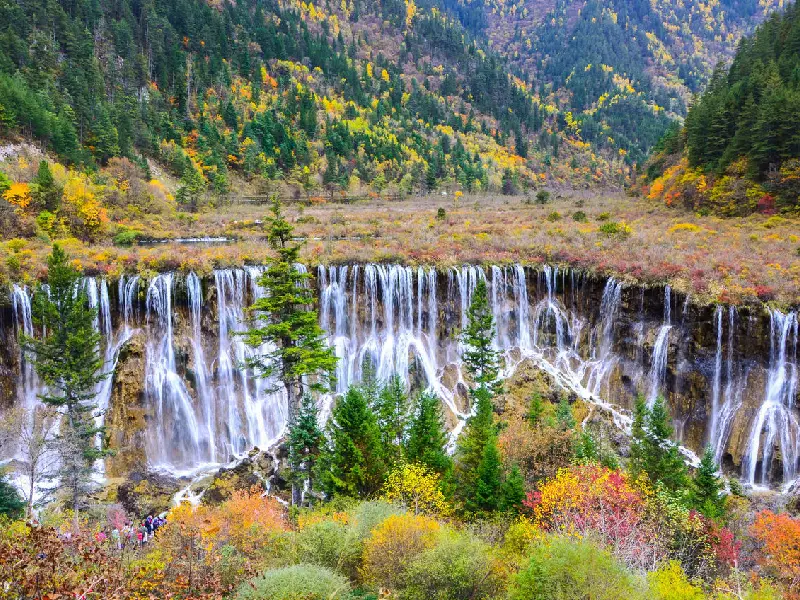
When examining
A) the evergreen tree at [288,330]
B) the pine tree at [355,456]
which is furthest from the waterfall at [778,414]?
the evergreen tree at [288,330]

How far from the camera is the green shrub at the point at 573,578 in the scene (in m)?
13.2

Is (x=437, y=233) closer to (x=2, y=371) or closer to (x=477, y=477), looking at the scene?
(x=477, y=477)

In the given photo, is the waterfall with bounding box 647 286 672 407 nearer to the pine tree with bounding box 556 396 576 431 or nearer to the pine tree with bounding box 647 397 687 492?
the pine tree with bounding box 556 396 576 431

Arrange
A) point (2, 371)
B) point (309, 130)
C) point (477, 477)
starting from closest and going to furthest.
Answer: point (477, 477) → point (2, 371) → point (309, 130)

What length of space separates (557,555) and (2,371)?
35372mm

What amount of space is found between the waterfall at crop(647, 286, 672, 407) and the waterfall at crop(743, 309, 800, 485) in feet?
18.5

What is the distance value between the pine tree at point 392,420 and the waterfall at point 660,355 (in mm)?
17301

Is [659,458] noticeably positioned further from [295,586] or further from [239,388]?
[239,388]

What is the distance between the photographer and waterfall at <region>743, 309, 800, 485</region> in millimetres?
30156

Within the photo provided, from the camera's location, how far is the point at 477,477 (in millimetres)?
23734

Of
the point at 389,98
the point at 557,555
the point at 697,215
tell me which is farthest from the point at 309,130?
the point at 557,555

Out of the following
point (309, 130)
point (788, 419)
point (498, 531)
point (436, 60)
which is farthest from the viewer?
point (436, 60)

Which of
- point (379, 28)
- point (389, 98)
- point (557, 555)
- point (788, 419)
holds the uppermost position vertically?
point (379, 28)

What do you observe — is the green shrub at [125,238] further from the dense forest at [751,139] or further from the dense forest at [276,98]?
the dense forest at [751,139]
